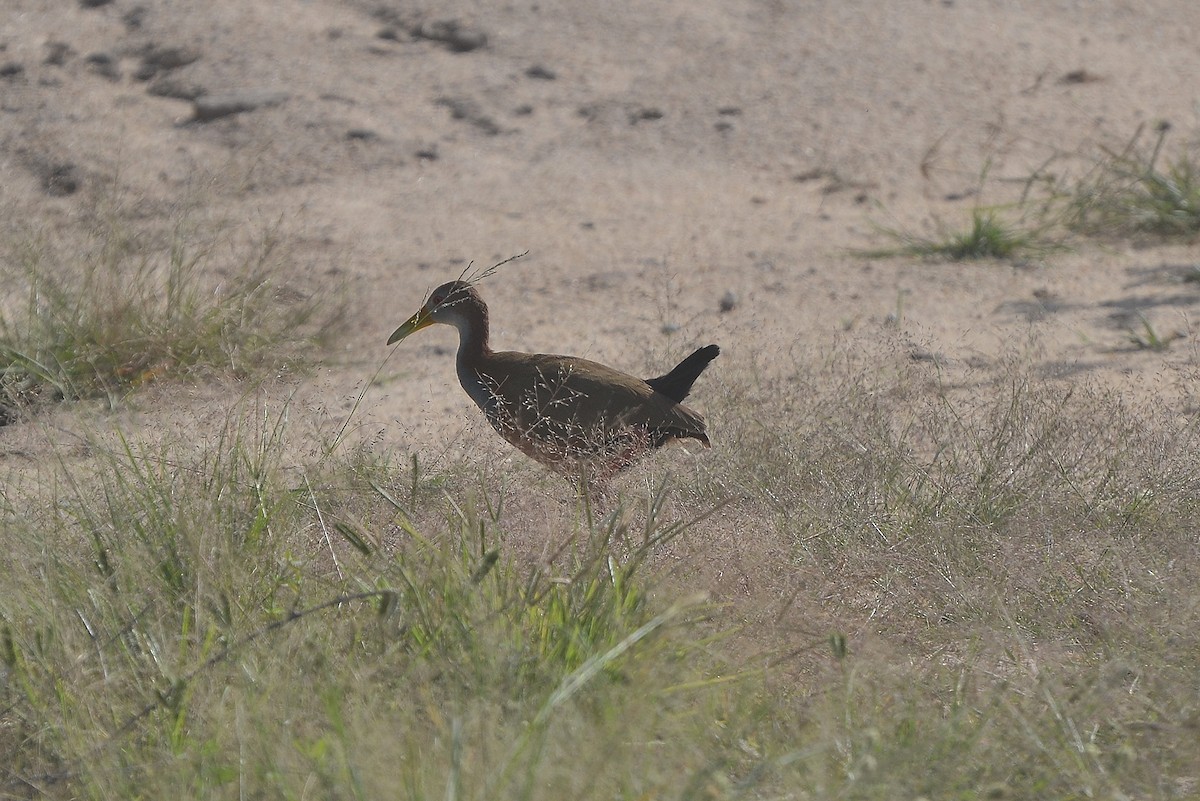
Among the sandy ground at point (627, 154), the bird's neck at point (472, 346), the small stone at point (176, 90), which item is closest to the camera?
the bird's neck at point (472, 346)

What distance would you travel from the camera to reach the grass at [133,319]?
4953 mm

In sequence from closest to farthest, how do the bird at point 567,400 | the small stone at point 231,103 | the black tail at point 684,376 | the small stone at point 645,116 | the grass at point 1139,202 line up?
the bird at point 567,400 → the black tail at point 684,376 → the grass at point 1139,202 → the small stone at point 231,103 → the small stone at point 645,116

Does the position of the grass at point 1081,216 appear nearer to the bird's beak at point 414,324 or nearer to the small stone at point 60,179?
the bird's beak at point 414,324

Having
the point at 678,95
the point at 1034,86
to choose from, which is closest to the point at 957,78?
the point at 1034,86

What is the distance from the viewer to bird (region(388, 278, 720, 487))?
12.8 ft

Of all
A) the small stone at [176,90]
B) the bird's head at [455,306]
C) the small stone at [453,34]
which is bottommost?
the bird's head at [455,306]

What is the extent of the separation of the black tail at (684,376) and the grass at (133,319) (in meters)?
1.24

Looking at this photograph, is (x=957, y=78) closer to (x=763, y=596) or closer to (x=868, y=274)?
(x=868, y=274)

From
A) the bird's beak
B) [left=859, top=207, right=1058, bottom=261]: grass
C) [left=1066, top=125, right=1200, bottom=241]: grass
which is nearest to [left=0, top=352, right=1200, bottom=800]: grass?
the bird's beak

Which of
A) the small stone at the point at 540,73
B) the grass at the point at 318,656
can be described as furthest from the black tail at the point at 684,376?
the small stone at the point at 540,73

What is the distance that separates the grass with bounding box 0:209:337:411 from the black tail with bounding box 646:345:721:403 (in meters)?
1.24

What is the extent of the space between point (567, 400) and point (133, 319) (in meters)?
1.90

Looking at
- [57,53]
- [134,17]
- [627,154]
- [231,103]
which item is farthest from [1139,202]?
[57,53]

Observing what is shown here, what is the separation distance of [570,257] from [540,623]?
3690 mm
